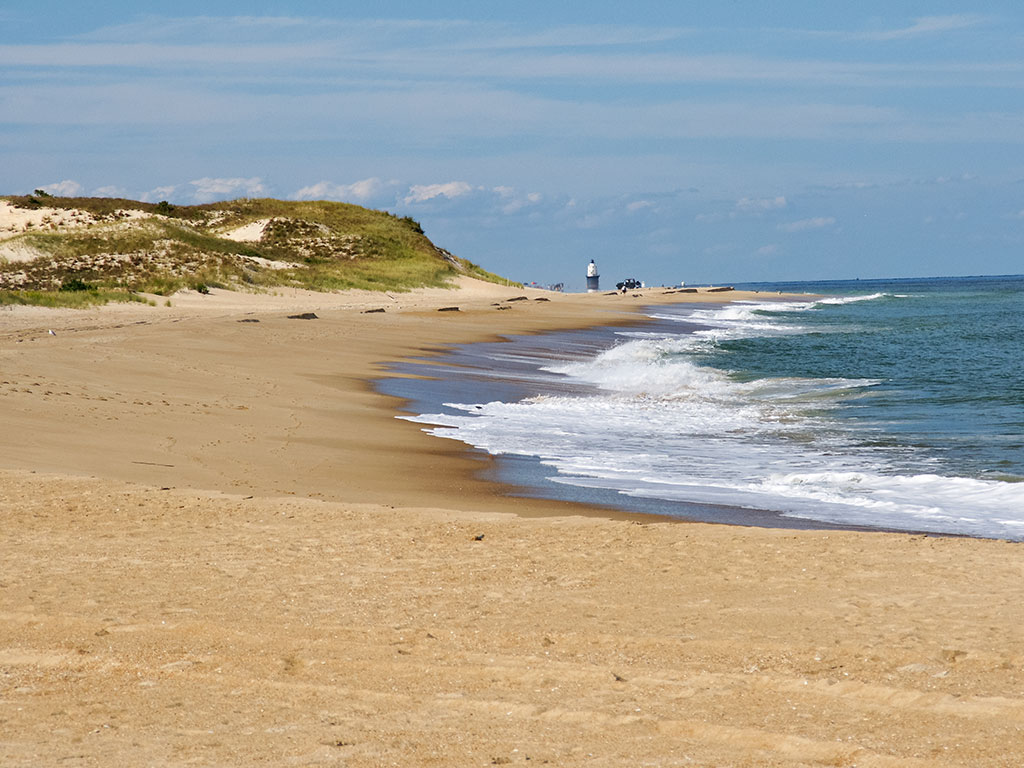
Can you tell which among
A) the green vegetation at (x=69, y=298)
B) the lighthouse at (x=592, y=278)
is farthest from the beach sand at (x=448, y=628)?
the lighthouse at (x=592, y=278)

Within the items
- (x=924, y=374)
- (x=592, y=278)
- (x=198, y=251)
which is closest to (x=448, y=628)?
(x=924, y=374)

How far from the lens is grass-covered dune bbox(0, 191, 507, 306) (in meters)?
46.6

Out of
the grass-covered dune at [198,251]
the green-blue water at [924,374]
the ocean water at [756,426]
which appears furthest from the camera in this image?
the grass-covered dune at [198,251]

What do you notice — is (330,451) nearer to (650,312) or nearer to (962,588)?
(962,588)

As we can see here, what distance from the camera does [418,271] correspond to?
71.2m

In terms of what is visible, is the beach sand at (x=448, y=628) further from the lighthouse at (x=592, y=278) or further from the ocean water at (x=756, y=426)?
the lighthouse at (x=592, y=278)

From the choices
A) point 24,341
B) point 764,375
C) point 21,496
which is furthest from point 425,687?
point 764,375

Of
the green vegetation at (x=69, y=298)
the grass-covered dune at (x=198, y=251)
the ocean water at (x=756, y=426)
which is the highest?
the grass-covered dune at (x=198, y=251)

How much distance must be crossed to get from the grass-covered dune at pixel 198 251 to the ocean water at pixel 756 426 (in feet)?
63.9

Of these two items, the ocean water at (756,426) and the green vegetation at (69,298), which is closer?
the ocean water at (756,426)

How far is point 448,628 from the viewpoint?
657 cm

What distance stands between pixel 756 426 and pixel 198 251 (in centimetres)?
4128

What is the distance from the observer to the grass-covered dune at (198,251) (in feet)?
→ 153

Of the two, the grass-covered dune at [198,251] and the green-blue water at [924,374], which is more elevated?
the grass-covered dune at [198,251]
